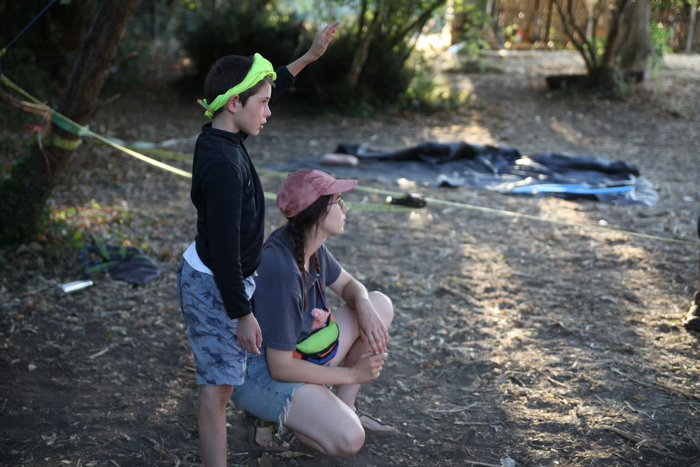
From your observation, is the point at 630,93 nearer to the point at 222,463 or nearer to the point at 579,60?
the point at 579,60

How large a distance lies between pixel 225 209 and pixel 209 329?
0.42 meters

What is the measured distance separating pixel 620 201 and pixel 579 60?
932 centimetres

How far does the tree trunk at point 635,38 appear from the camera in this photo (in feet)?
39.6

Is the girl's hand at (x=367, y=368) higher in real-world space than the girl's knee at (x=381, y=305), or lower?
lower

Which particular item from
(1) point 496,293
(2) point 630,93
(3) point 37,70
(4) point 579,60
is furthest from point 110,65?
(4) point 579,60

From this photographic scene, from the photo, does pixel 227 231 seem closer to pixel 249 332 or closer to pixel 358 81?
pixel 249 332

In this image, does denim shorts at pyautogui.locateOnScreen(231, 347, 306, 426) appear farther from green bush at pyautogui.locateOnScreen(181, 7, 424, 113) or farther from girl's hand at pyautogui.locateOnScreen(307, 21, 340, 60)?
green bush at pyautogui.locateOnScreen(181, 7, 424, 113)

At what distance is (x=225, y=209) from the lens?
1.81 m

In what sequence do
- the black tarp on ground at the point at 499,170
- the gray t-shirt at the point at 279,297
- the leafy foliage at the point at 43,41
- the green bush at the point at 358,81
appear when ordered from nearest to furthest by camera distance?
the gray t-shirt at the point at 279,297
the black tarp on ground at the point at 499,170
the leafy foliage at the point at 43,41
the green bush at the point at 358,81

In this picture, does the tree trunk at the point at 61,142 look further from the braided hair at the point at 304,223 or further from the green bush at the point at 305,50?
the green bush at the point at 305,50

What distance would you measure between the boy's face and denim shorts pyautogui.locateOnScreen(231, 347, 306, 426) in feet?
2.65

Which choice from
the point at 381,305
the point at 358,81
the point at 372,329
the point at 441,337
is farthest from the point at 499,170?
the point at 372,329

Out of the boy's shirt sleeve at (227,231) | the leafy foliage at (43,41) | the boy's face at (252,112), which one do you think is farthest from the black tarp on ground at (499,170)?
the boy's shirt sleeve at (227,231)

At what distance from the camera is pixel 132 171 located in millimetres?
6953
